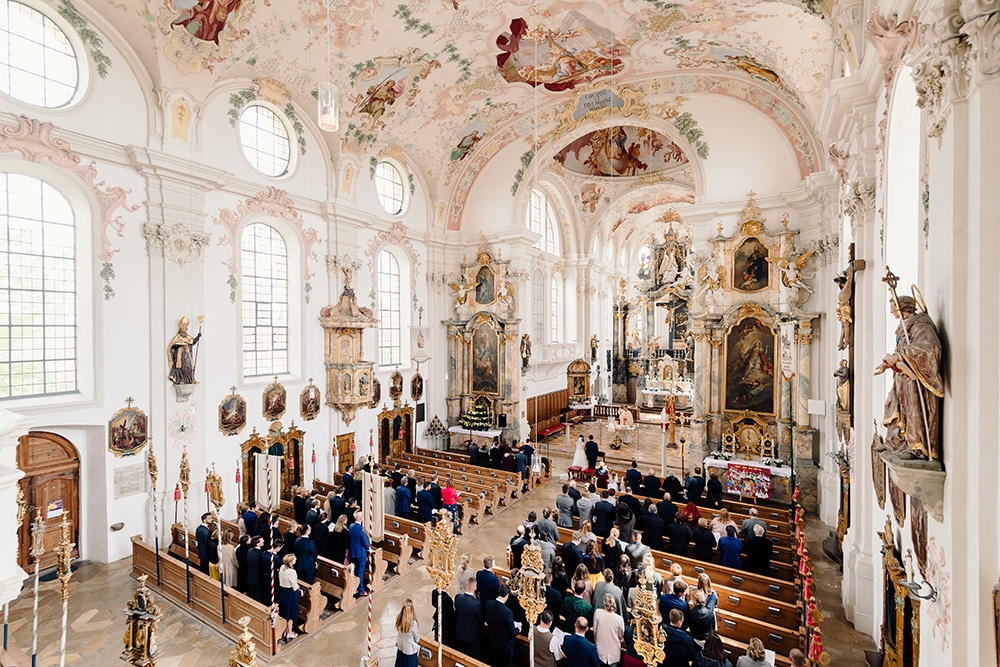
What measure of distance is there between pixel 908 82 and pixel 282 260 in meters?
12.7

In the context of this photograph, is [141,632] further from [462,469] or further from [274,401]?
[462,469]

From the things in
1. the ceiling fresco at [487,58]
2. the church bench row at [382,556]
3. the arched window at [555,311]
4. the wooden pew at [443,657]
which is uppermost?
the ceiling fresco at [487,58]

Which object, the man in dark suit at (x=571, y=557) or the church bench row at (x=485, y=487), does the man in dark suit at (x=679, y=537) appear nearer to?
the man in dark suit at (x=571, y=557)

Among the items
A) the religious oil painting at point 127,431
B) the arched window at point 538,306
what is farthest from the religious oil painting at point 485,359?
the religious oil painting at point 127,431

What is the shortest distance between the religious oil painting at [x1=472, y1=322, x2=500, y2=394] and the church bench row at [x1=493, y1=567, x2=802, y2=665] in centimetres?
1155

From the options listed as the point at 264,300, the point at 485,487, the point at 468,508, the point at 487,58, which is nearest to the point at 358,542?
the point at 468,508

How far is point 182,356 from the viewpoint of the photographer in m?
10.5

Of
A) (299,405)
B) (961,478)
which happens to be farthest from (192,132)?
(961,478)

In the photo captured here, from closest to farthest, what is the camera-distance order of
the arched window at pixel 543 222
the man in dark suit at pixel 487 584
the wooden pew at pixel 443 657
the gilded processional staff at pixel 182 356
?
the wooden pew at pixel 443 657 < the man in dark suit at pixel 487 584 < the gilded processional staff at pixel 182 356 < the arched window at pixel 543 222

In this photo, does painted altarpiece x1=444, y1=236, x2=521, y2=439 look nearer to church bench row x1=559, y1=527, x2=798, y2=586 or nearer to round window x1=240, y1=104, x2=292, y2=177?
round window x1=240, y1=104, x2=292, y2=177

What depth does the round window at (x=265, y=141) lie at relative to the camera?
485 inches

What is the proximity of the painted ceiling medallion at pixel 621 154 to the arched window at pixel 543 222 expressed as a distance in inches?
67.9

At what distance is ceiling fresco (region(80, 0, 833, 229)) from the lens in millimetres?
10508

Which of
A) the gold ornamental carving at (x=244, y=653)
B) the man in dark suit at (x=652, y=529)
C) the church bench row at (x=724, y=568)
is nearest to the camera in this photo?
the gold ornamental carving at (x=244, y=653)
